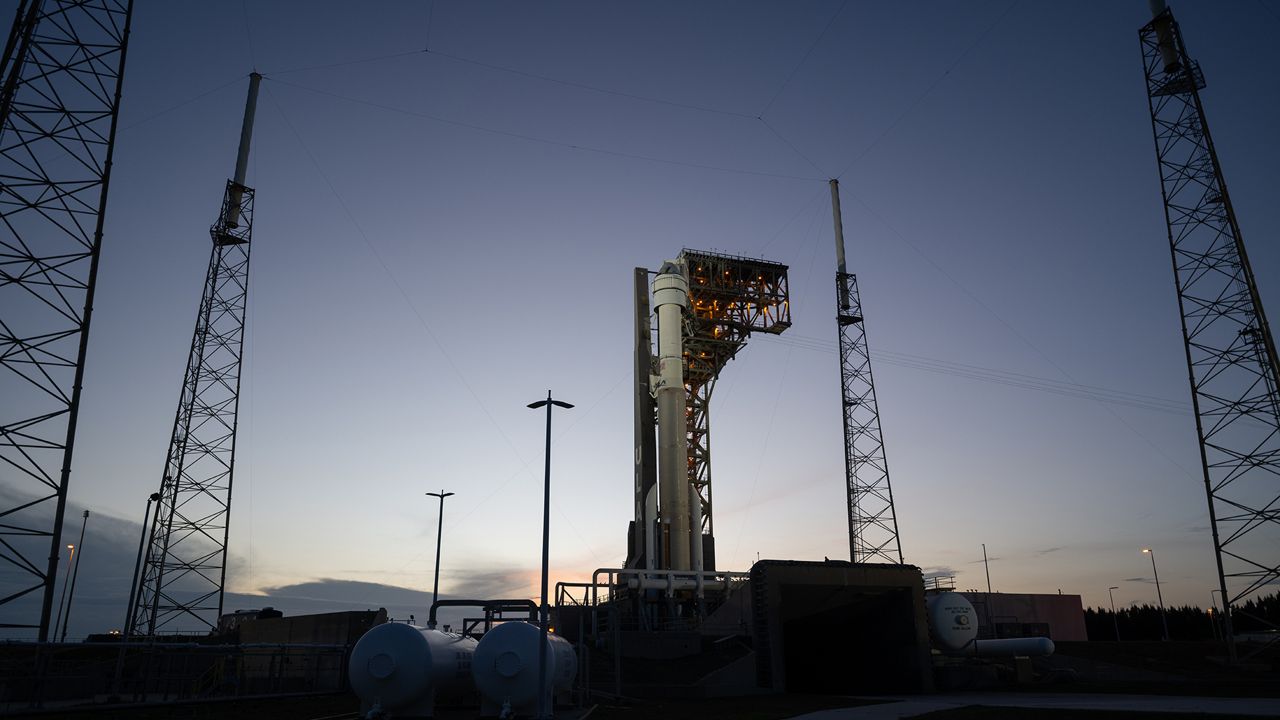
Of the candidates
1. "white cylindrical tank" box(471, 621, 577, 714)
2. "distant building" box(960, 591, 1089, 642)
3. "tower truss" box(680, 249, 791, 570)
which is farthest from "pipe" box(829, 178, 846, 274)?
"white cylindrical tank" box(471, 621, 577, 714)

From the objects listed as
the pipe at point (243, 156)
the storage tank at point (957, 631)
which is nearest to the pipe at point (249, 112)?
the pipe at point (243, 156)

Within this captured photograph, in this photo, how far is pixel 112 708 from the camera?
2895 centimetres

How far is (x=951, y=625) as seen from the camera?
138ft

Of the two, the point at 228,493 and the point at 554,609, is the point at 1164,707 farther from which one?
the point at 228,493

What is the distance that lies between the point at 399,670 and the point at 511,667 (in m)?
3.43

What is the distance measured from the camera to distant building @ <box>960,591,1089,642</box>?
2318 inches

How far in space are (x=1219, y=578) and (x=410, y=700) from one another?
43.8 m

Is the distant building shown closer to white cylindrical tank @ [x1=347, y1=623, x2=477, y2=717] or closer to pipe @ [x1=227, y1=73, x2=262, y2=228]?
white cylindrical tank @ [x1=347, y1=623, x2=477, y2=717]

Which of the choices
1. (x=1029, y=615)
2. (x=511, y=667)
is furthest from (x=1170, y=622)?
(x=511, y=667)

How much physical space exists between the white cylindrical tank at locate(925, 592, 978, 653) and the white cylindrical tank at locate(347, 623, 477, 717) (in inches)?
1110

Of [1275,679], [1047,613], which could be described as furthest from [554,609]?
[1047,613]

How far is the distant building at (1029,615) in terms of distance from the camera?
58875 millimetres

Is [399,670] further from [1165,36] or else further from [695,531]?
[1165,36]

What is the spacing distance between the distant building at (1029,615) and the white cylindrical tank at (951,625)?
670 inches
